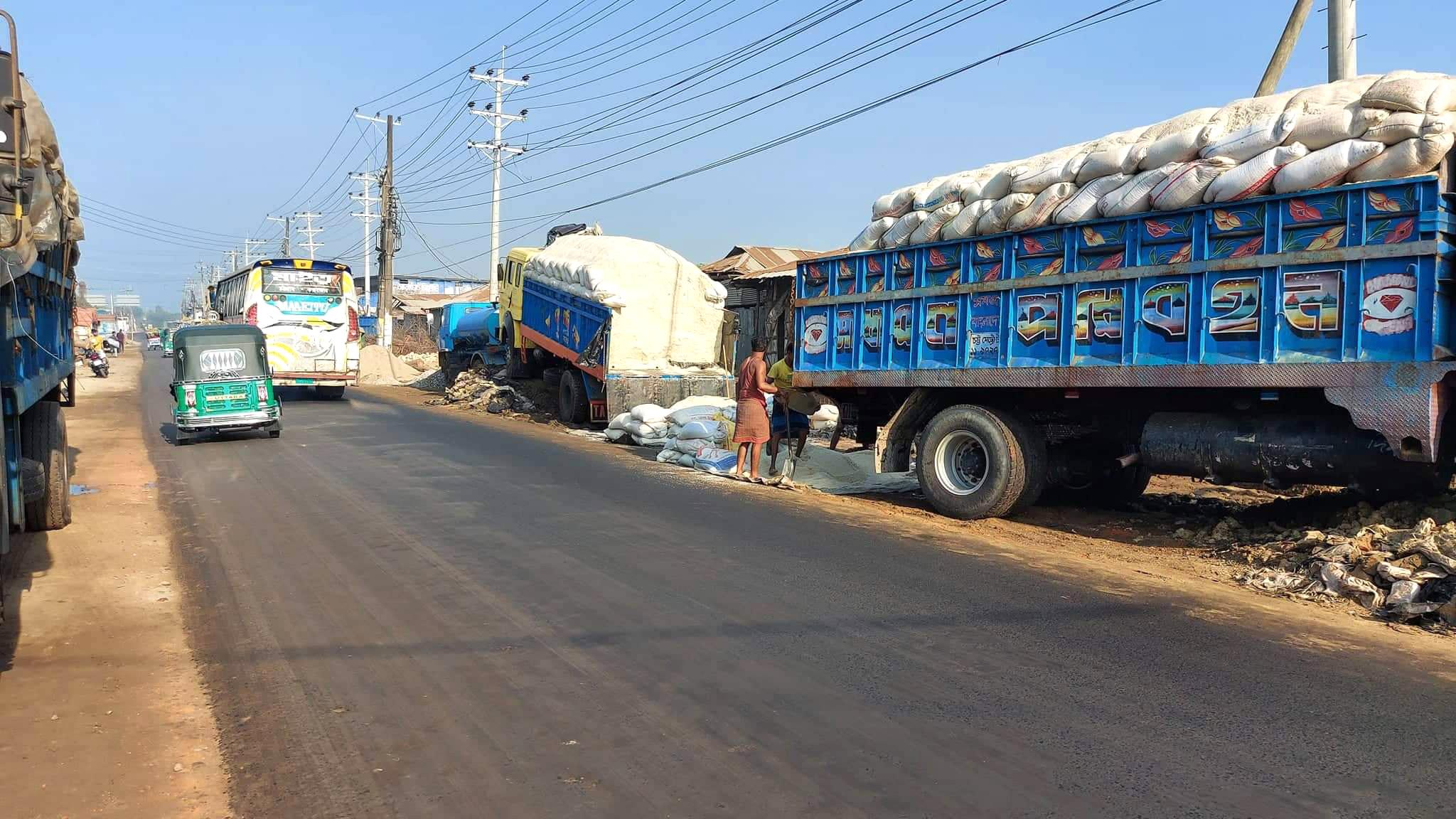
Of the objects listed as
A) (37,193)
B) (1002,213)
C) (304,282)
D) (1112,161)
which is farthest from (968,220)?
(304,282)

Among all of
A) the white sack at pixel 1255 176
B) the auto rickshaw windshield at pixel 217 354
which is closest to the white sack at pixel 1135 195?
the white sack at pixel 1255 176

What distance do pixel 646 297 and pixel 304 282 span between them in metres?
9.59

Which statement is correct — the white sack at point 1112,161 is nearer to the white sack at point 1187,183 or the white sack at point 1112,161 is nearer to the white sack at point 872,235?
the white sack at point 1187,183

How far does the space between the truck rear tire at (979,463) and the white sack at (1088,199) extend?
195 cm

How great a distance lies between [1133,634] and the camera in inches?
226

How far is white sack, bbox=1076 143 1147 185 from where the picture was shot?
848 cm

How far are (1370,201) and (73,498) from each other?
38.7 feet

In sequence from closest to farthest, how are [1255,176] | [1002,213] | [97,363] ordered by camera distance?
1. [1255,176]
2. [1002,213]
3. [97,363]

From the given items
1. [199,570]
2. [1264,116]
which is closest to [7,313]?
[199,570]

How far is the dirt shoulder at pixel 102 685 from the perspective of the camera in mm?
3873

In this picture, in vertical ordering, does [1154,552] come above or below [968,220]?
below

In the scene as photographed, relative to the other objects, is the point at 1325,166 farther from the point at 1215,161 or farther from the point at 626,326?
the point at 626,326

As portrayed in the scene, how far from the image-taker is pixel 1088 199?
8.67 metres

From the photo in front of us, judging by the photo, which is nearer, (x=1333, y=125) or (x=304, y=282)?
(x=1333, y=125)
